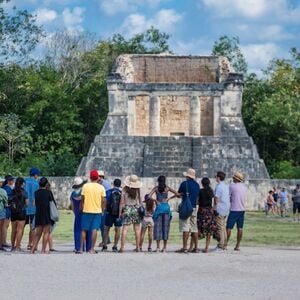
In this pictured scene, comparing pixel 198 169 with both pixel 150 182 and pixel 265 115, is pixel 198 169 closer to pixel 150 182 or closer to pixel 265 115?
pixel 150 182

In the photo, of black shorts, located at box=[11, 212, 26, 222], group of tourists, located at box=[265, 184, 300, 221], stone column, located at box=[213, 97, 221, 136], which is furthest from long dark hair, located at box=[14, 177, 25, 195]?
stone column, located at box=[213, 97, 221, 136]

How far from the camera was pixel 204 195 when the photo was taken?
16.7 m

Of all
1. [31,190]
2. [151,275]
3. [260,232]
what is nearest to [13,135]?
[260,232]

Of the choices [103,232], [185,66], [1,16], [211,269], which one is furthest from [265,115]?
[211,269]

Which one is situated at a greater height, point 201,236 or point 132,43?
point 132,43

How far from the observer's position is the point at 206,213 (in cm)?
1675

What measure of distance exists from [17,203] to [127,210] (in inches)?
84.2

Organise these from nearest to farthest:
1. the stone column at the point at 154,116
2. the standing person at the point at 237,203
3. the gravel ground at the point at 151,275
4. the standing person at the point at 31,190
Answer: the gravel ground at the point at 151,275 → the standing person at the point at 237,203 → the standing person at the point at 31,190 → the stone column at the point at 154,116

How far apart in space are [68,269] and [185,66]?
118ft

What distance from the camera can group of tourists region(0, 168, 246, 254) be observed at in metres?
16.3

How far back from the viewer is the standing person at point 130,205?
16.6m

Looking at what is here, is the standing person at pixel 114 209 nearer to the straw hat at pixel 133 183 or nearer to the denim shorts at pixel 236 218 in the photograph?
the straw hat at pixel 133 183

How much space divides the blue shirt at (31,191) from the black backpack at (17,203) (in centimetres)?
33

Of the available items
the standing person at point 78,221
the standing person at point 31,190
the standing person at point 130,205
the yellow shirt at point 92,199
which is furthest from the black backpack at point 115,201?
the standing person at point 31,190
